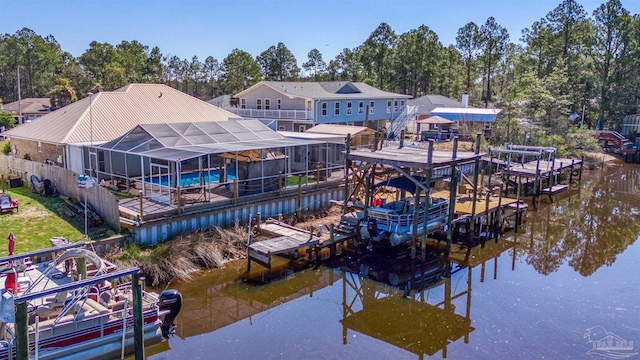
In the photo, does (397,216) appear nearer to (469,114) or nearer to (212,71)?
(469,114)

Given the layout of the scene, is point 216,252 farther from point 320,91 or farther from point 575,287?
point 320,91

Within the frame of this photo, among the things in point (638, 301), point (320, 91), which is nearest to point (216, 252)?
point (638, 301)

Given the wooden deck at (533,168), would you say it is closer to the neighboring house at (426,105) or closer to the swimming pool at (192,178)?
the swimming pool at (192,178)

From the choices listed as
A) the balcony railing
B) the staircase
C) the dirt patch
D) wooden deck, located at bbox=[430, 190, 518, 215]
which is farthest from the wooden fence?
the staircase

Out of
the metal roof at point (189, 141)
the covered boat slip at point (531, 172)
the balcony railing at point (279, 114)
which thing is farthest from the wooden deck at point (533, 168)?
the balcony railing at point (279, 114)

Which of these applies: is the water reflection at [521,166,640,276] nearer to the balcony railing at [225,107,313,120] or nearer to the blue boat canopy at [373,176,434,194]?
the blue boat canopy at [373,176,434,194]

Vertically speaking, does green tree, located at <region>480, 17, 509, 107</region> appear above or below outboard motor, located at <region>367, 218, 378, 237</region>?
above
